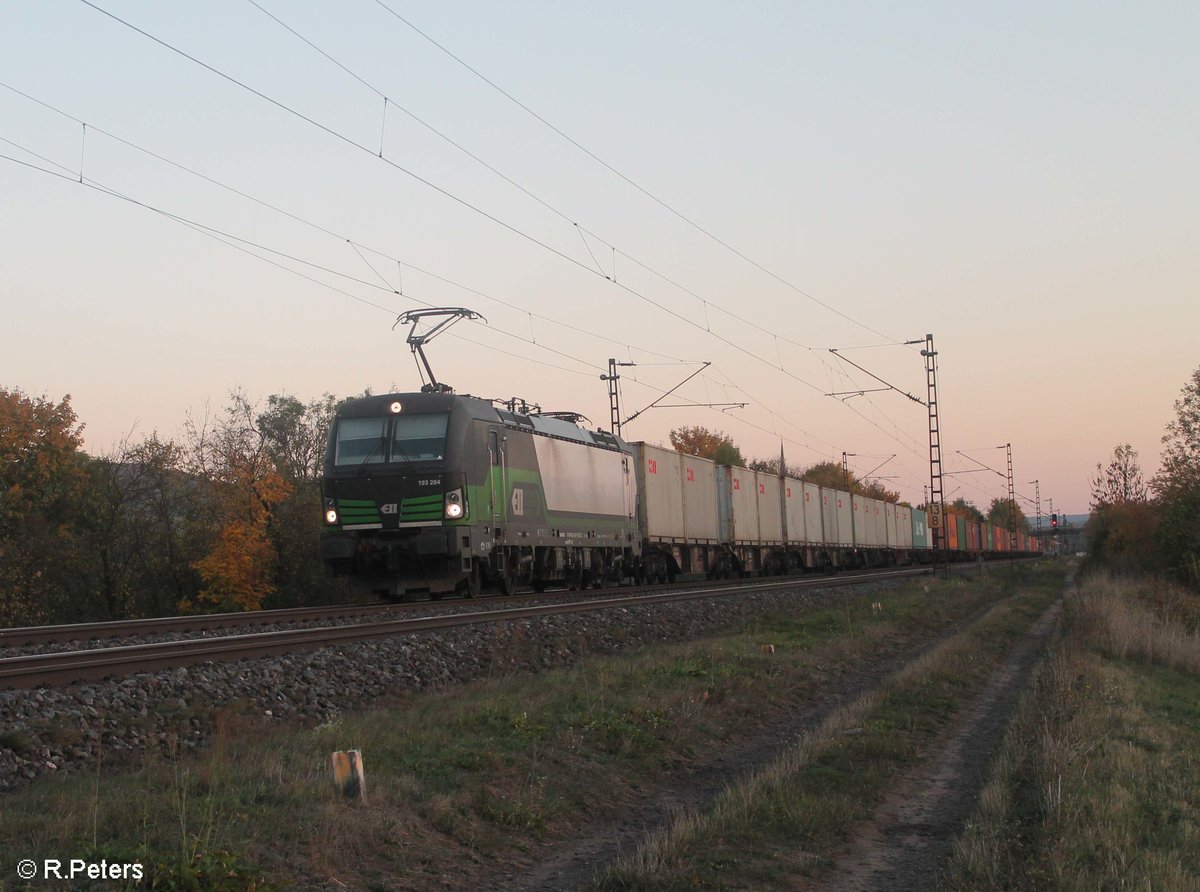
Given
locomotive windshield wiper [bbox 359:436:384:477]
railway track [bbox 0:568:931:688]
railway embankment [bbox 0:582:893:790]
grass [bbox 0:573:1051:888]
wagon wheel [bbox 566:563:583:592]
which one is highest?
locomotive windshield wiper [bbox 359:436:384:477]

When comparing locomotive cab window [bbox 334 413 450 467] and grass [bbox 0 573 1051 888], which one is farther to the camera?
locomotive cab window [bbox 334 413 450 467]

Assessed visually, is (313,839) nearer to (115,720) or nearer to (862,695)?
(115,720)

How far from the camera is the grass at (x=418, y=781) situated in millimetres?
5855

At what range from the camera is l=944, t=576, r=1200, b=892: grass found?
19.9ft

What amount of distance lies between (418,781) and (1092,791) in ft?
15.3

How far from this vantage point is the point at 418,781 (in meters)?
7.72

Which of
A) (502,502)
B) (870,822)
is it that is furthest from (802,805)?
(502,502)

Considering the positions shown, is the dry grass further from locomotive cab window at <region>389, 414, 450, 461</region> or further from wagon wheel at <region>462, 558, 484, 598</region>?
locomotive cab window at <region>389, 414, 450, 461</region>

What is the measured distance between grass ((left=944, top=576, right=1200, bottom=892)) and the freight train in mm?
11353

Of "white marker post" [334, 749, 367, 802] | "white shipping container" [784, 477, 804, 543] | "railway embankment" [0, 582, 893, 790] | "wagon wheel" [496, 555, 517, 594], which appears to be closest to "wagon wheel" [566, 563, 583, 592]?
"wagon wheel" [496, 555, 517, 594]

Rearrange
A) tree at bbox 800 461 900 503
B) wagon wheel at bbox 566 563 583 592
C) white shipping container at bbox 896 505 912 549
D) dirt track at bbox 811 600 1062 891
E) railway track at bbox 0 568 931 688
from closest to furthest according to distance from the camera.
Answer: dirt track at bbox 811 600 1062 891 < railway track at bbox 0 568 931 688 < wagon wheel at bbox 566 563 583 592 < white shipping container at bbox 896 505 912 549 < tree at bbox 800 461 900 503

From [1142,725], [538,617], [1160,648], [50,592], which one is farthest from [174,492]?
[1142,725]

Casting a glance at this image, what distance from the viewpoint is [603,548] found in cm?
3131

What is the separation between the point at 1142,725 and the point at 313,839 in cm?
873
